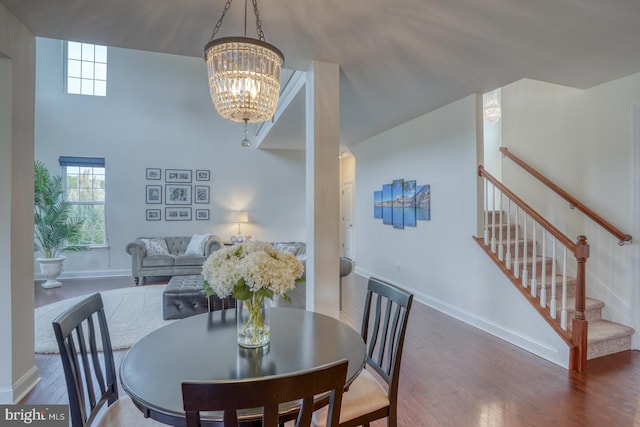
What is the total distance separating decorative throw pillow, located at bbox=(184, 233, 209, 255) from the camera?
20.0 feet

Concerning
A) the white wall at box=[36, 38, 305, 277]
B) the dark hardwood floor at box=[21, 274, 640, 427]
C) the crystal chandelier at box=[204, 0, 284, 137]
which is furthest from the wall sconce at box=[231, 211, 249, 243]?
the crystal chandelier at box=[204, 0, 284, 137]

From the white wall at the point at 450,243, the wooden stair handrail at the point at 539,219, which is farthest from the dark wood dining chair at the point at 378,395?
the white wall at the point at 450,243

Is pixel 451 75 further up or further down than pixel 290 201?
further up

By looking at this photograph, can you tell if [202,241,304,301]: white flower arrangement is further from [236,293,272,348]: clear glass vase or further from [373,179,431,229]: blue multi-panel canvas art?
[373,179,431,229]: blue multi-panel canvas art

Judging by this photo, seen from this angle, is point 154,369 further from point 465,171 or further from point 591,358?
point 465,171

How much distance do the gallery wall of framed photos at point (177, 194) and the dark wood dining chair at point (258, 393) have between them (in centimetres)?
672

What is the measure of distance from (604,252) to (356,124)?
3.39 metres

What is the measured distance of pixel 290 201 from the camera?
7.64m

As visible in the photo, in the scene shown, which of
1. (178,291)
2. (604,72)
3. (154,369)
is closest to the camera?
(154,369)

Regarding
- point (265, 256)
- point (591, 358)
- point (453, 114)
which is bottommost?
point (591, 358)

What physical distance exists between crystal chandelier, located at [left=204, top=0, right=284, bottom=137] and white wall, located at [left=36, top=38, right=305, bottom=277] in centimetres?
555

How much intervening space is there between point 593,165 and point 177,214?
267 inches

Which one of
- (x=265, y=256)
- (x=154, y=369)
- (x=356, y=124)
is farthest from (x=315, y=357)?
(x=356, y=124)

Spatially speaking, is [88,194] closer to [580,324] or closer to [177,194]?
[177,194]
